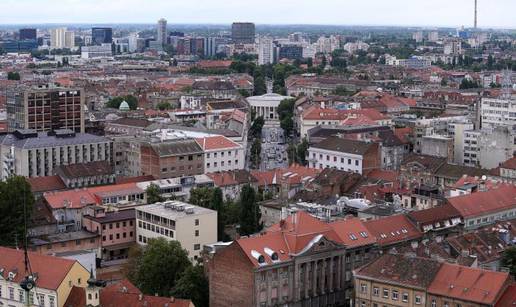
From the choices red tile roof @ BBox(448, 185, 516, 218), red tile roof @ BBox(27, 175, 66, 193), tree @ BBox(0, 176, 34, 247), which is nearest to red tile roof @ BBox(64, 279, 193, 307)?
tree @ BBox(0, 176, 34, 247)

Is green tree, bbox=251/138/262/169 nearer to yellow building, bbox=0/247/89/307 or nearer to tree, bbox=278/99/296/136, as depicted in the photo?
tree, bbox=278/99/296/136

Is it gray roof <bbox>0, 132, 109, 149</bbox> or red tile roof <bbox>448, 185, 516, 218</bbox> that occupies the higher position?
gray roof <bbox>0, 132, 109, 149</bbox>

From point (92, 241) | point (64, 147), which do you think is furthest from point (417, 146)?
point (92, 241)

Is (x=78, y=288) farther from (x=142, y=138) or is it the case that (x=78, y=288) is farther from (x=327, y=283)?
(x=142, y=138)

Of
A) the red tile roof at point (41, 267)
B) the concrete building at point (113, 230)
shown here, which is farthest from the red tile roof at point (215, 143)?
the red tile roof at point (41, 267)

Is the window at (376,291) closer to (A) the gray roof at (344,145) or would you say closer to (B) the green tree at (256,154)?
(A) the gray roof at (344,145)
